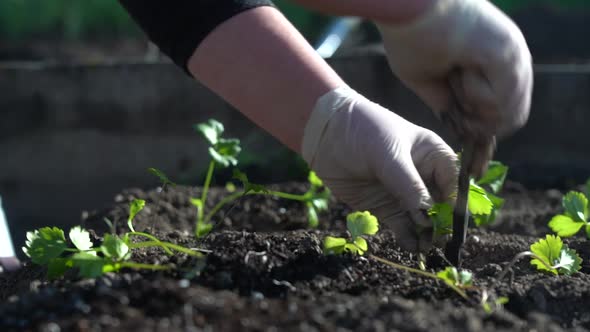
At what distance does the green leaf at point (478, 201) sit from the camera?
1.93 meters

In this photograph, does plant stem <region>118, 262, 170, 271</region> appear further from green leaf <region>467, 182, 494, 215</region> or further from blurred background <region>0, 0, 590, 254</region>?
blurred background <region>0, 0, 590, 254</region>

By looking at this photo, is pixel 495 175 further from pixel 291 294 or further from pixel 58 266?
pixel 58 266

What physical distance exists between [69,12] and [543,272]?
18.3ft

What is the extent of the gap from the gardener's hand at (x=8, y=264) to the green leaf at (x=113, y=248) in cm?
88

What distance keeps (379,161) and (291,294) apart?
0.52 metres

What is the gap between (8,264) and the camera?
238 cm

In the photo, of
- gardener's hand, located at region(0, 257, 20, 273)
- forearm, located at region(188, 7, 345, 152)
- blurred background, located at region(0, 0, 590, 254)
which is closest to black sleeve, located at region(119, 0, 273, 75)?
forearm, located at region(188, 7, 345, 152)

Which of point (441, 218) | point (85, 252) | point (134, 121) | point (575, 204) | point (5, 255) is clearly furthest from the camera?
point (134, 121)

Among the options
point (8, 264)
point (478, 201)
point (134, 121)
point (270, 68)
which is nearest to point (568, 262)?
point (478, 201)

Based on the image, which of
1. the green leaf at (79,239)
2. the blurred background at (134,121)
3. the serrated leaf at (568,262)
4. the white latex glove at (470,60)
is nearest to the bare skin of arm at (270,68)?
the white latex glove at (470,60)

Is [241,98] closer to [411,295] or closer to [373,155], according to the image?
[373,155]

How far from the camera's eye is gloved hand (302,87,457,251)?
1.91 metres

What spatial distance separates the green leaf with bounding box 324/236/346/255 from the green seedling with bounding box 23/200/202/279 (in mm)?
263

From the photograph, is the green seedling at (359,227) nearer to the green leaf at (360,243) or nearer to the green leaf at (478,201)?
the green leaf at (360,243)
